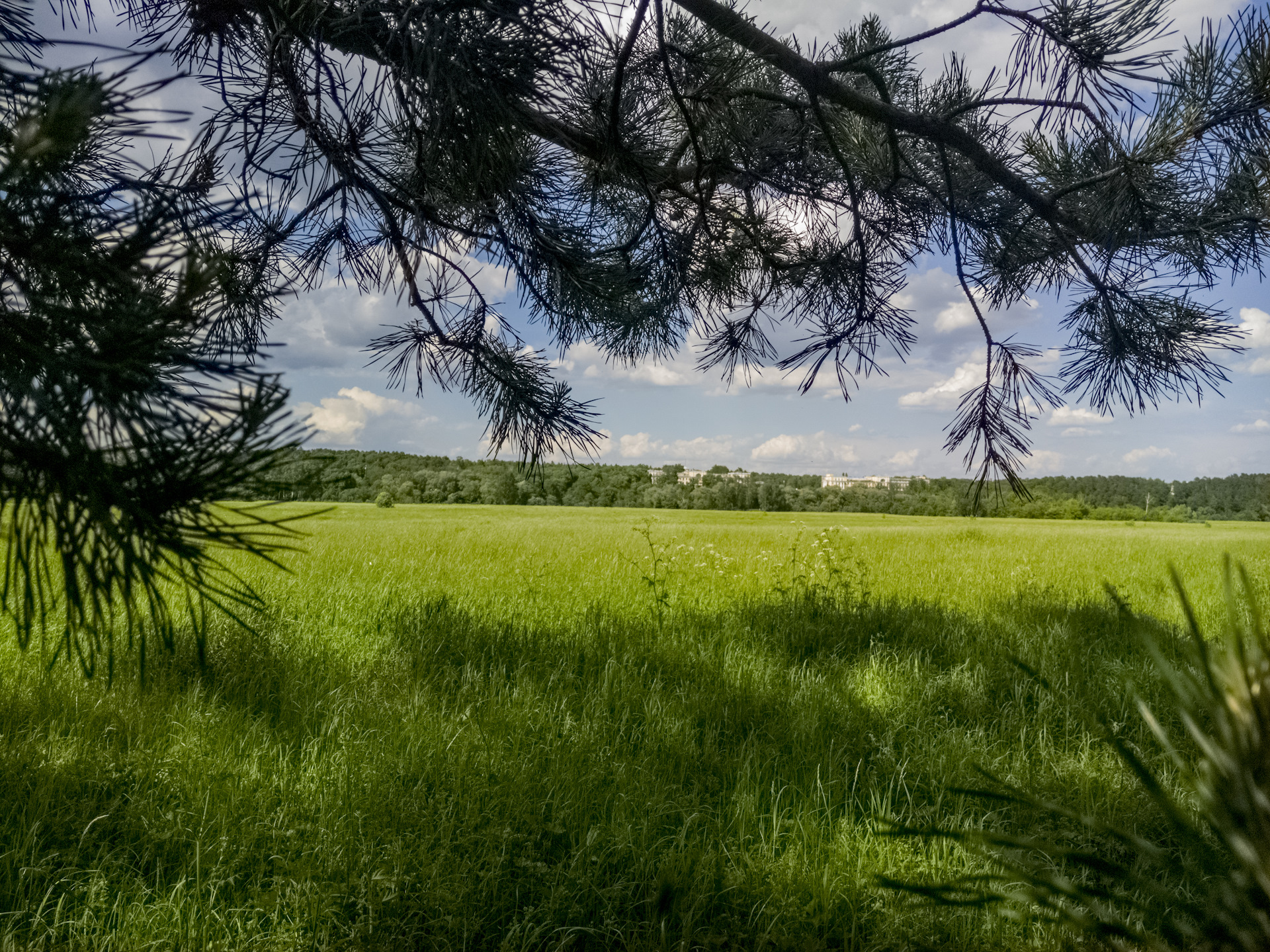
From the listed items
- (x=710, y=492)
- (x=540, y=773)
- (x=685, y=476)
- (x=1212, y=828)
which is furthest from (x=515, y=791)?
(x=710, y=492)

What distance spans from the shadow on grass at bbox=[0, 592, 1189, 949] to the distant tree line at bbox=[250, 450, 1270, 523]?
2.51ft

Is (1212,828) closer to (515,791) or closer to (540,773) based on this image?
(515,791)

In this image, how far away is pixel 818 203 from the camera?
11.1 feet

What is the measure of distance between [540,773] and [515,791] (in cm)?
17

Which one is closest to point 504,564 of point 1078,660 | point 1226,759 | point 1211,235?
point 1078,660

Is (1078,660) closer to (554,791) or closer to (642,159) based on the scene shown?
(554,791)

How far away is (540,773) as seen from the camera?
1899 millimetres

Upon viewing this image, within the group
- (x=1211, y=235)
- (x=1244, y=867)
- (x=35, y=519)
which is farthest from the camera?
(x=1211, y=235)

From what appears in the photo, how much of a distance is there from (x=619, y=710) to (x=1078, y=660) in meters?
2.30

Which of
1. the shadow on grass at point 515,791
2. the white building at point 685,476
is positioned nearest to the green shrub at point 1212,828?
the shadow on grass at point 515,791

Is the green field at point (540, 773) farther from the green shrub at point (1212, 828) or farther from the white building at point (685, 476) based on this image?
the white building at point (685, 476)

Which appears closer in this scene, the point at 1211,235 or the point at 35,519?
the point at 35,519

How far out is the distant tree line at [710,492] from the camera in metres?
1.13

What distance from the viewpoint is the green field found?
142cm
